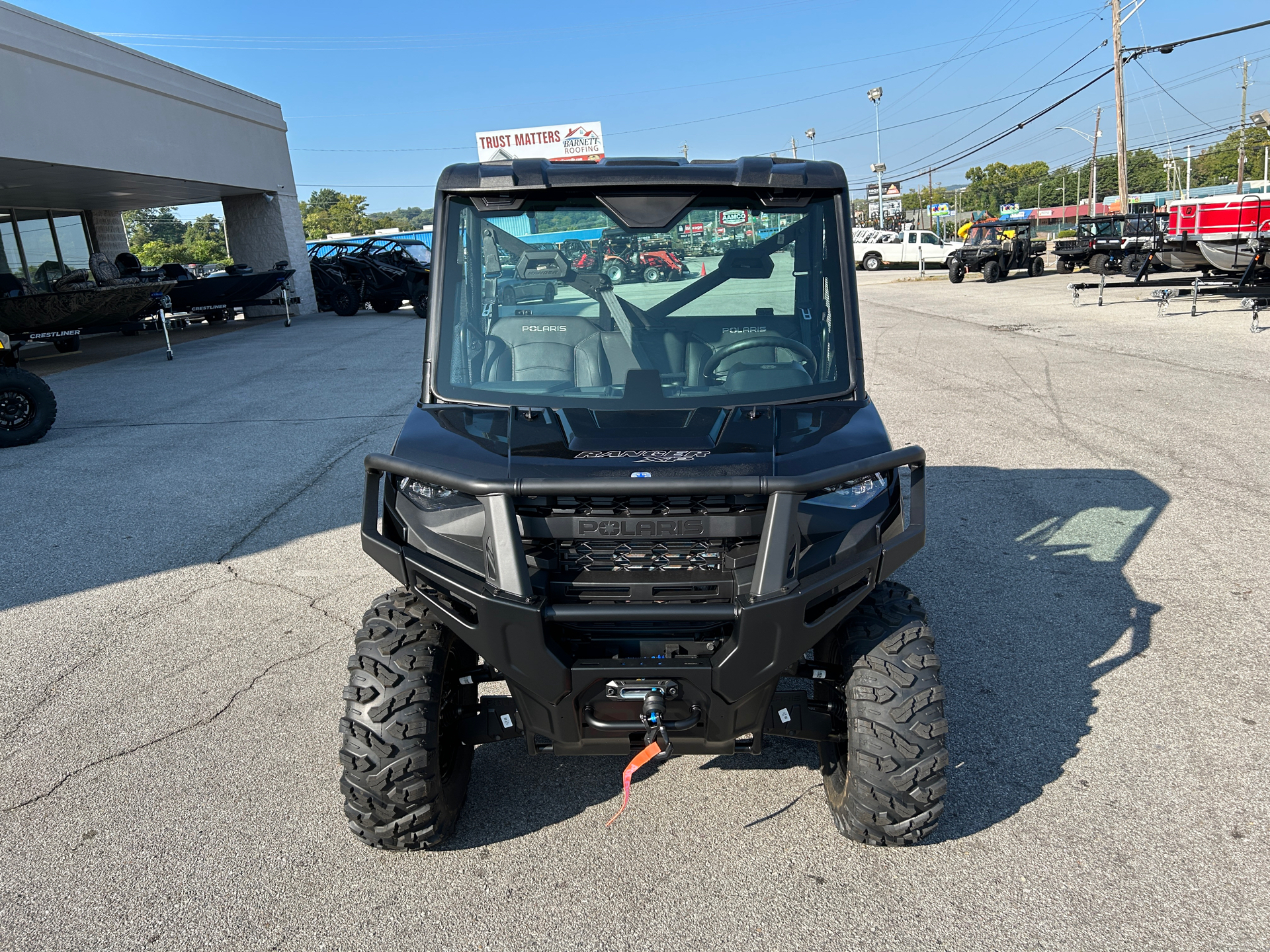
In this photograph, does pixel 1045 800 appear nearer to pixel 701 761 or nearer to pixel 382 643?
pixel 701 761

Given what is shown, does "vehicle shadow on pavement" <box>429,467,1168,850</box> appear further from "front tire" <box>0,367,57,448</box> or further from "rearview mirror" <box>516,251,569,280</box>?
"front tire" <box>0,367,57,448</box>

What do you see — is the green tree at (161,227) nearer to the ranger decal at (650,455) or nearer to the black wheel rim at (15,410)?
the black wheel rim at (15,410)

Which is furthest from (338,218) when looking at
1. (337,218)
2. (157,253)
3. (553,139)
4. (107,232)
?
(107,232)

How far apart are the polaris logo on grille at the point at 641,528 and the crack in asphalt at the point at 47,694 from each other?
2968 mm

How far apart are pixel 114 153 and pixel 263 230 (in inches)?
286

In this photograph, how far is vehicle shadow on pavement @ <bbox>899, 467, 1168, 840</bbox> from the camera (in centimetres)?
338

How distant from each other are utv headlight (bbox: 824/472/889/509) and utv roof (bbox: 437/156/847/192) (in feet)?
3.41

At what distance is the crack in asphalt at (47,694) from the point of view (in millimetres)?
3926

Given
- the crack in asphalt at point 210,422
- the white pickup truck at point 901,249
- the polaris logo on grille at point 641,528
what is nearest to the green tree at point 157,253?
the white pickup truck at point 901,249

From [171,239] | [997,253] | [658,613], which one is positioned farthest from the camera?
[171,239]

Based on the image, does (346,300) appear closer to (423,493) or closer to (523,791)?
(523,791)

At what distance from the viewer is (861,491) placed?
2744 millimetres

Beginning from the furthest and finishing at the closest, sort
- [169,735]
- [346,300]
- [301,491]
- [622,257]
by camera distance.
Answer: [346,300] < [301,491] < [169,735] < [622,257]

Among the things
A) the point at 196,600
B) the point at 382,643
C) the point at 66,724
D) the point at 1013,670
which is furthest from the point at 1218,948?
the point at 196,600
